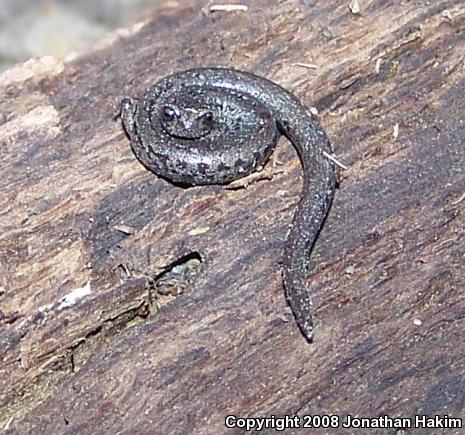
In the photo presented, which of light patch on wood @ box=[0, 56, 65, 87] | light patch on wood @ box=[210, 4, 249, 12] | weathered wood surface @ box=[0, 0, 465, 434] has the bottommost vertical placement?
weathered wood surface @ box=[0, 0, 465, 434]

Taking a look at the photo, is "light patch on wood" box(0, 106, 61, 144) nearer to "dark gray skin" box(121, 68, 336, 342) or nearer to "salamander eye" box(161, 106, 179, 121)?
"dark gray skin" box(121, 68, 336, 342)

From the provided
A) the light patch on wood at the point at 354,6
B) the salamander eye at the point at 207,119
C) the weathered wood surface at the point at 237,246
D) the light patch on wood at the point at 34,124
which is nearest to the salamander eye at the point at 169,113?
the salamander eye at the point at 207,119

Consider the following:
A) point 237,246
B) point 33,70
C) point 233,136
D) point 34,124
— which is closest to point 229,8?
point 233,136

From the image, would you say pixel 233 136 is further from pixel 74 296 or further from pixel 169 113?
pixel 74 296

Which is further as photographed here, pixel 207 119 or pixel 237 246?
pixel 207 119

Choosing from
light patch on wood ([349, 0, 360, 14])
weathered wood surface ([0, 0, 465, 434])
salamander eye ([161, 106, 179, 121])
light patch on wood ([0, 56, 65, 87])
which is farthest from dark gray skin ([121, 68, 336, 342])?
light patch on wood ([349, 0, 360, 14])

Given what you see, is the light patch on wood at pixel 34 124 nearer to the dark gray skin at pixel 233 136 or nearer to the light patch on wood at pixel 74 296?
the dark gray skin at pixel 233 136

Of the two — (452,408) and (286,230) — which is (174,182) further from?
(452,408)

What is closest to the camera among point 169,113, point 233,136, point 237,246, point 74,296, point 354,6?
point 74,296
